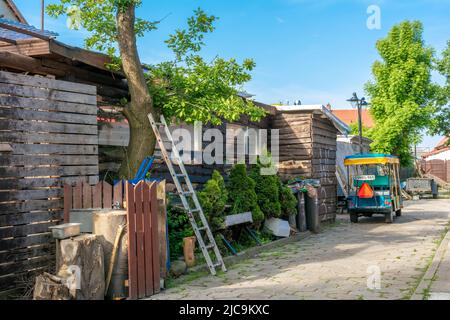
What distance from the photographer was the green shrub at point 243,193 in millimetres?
11211

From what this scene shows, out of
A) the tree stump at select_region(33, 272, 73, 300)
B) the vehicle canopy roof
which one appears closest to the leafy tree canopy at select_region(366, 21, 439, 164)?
the vehicle canopy roof

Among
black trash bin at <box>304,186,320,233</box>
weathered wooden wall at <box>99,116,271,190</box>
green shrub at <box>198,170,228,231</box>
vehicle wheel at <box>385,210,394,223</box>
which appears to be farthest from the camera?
vehicle wheel at <box>385,210,394,223</box>

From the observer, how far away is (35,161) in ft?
23.4

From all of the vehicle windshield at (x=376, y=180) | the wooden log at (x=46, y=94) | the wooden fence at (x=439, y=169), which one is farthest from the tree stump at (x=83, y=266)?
the wooden fence at (x=439, y=169)

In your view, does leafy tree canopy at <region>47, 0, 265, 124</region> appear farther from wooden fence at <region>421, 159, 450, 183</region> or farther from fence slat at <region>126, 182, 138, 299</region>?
wooden fence at <region>421, 159, 450, 183</region>

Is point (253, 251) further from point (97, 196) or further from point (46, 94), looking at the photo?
point (46, 94)

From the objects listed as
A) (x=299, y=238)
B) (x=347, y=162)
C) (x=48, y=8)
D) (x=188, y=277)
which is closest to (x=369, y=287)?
(x=188, y=277)

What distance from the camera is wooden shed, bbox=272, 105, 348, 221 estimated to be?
1650 centimetres

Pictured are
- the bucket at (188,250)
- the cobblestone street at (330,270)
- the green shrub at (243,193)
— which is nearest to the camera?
the cobblestone street at (330,270)

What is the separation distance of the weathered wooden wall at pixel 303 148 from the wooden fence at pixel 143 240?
9386mm

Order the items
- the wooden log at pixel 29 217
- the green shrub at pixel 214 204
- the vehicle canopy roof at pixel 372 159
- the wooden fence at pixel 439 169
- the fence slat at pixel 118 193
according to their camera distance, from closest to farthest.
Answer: the wooden log at pixel 29 217
the fence slat at pixel 118 193
the green shrub at pixel 214 204
the vehicle canopy roof at pixel 372 159
the wooden fence at pixel 439 169

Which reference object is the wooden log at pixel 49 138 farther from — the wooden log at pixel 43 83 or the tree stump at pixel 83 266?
the tree stump at pixel 83 266

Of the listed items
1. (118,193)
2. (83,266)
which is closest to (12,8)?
(118,193)

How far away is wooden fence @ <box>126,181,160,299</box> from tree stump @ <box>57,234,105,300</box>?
44 centimetres
